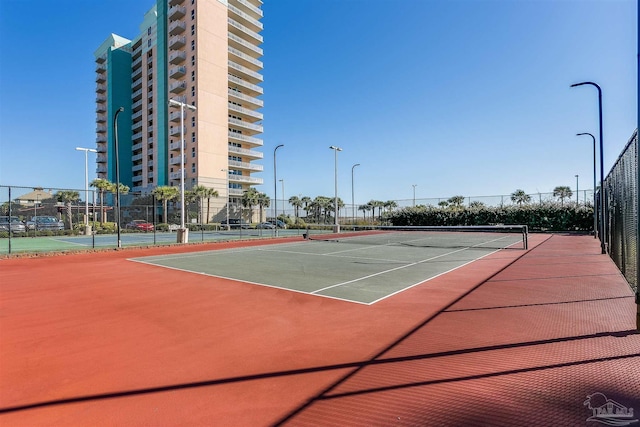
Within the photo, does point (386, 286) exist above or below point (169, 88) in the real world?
below

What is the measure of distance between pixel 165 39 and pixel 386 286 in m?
83.1

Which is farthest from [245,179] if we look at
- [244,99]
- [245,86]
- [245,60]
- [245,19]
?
[245,19]

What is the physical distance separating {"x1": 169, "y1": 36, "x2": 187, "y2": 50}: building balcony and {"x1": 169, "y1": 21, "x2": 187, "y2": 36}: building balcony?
1544 millimetres

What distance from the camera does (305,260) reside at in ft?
50.4

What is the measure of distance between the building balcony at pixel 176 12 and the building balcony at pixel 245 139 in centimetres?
2556

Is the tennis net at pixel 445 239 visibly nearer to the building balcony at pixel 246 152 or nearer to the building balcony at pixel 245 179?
the building balcony at pixel 245 179

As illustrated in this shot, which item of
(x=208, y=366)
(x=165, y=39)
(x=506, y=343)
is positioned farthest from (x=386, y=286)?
(x=165, y=39)

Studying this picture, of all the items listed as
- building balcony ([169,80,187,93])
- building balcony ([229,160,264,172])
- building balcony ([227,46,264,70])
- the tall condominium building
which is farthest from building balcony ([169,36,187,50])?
building balcony ([229,160,264,172])

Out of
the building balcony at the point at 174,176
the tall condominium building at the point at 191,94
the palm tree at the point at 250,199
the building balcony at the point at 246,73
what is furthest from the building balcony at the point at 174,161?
the building balcony at the point at 246,73

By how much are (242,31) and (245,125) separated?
2073 cm

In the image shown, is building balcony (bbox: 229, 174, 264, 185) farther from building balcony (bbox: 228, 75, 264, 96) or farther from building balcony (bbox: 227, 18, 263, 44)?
building balcony (bbox: 227, 18, 263, 44)

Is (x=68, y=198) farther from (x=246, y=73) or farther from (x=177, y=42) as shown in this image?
(x=246, y=73)

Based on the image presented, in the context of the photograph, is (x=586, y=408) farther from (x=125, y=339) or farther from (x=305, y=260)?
→ (x=305, y=260)

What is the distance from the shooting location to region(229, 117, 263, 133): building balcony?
71.0 meters
